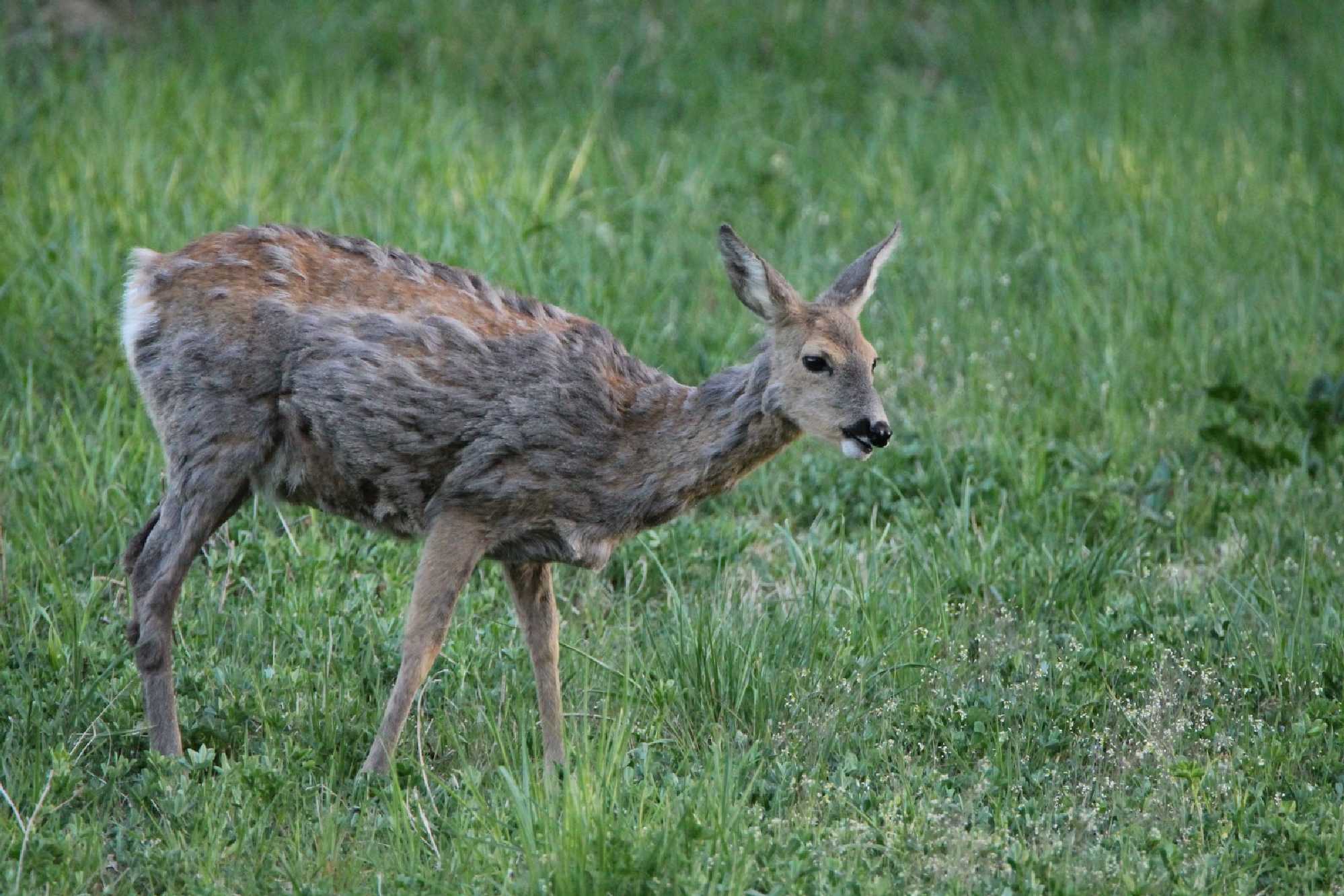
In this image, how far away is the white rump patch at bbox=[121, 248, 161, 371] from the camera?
5.62 meters

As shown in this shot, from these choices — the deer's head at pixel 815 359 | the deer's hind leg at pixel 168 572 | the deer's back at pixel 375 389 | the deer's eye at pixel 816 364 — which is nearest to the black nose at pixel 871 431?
the deer's head at pixel 815 359

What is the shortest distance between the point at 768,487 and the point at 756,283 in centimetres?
191

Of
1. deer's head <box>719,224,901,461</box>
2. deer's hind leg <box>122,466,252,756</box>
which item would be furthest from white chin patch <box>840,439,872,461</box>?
deer's hind leg <box>122,466,252,756</box>

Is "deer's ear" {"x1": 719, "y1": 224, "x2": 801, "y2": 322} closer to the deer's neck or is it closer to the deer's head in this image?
the deer's head

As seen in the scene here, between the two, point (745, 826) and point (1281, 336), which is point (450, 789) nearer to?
point (745, 826)

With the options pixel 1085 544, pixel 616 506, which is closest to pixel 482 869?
pixel 616 506

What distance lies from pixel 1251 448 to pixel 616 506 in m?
3.24

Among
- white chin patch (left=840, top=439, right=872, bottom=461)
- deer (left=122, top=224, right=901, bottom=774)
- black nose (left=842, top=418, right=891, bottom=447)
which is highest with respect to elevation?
black nose (left=842, top=418, right=891, bottom=447)

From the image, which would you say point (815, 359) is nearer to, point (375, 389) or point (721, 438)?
point (721, 438)

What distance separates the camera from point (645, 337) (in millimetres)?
7742

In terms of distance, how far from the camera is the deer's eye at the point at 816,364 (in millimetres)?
5188

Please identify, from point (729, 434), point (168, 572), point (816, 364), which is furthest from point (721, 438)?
point (168, 572)

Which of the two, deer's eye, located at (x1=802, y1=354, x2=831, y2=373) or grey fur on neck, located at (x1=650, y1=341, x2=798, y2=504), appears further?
grey fur on neck, located at (x1=650, y1=341, x2=798, y2=504)

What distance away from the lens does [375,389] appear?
5340mm
